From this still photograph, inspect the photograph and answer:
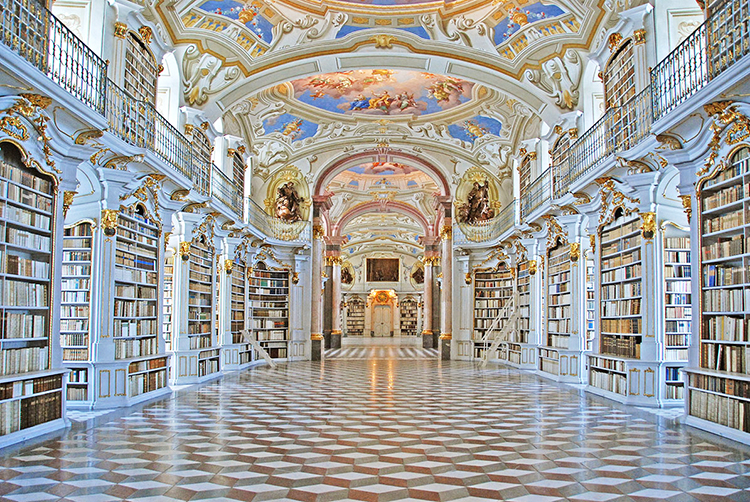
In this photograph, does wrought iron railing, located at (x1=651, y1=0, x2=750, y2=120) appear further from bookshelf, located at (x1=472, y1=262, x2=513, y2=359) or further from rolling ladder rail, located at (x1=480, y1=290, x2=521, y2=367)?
bookshelf, located at (x1=472, y1=262, x2=513, y2=359)

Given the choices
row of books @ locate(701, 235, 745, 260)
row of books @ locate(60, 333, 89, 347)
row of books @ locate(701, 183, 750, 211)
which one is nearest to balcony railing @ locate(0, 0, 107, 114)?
row of books @ locate(60, 333, 89, 347)

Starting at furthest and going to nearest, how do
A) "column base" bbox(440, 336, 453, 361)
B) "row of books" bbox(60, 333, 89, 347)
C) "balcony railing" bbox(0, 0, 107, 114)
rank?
1. "column base" bbox(440, 336, 453, 361)
2. "row of books" bbox(60, 333, 89, 347)
3. "balcony railing" bbox(0, 0, 107, 114)

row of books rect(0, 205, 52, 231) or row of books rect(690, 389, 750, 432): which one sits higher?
row of books rect(0, 205, 52, 231)

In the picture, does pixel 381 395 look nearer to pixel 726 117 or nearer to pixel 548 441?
pixel 548 441

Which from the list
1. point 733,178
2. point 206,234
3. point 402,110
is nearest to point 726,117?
point 733,178

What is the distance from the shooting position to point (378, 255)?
44156 mm

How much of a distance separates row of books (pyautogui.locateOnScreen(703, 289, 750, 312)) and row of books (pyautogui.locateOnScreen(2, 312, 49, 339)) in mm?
7963

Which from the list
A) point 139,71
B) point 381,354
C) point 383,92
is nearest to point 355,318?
point 381,354

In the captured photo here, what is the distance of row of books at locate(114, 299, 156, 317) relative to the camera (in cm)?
956

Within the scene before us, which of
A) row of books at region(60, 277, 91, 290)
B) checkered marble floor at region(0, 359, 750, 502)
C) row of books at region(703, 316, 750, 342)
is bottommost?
checkered marble floor at region(0, 359, 750, 502)

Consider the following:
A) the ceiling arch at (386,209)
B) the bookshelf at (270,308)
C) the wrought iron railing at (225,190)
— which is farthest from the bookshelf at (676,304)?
the ceiling arch at (386,209)

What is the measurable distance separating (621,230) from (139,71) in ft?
28.0

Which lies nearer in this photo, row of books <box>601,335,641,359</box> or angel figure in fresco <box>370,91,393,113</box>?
row of books <box>601,335,641,359</box>

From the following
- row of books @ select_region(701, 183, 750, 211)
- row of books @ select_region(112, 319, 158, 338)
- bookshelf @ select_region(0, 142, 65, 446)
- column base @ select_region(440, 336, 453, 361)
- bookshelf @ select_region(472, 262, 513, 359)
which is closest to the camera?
bookshelf @ select_region(0, 142, 65, 446)
